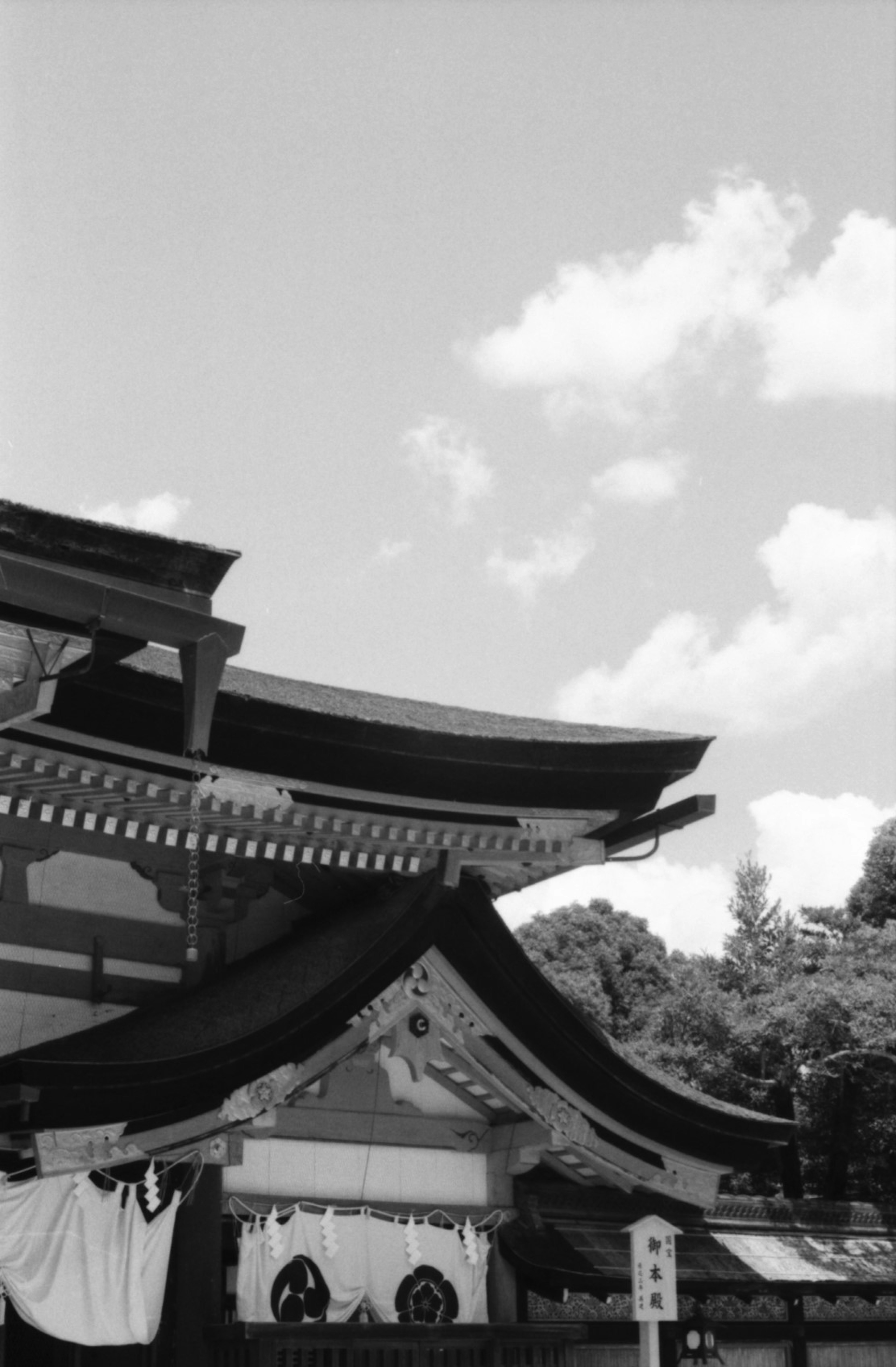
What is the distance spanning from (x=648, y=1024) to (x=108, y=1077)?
2338cm

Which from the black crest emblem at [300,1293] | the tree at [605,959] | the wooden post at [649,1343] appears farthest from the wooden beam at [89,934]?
the tree at [605,959]

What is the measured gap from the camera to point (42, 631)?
6.37 meters

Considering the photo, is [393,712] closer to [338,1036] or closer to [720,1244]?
[338,1036]

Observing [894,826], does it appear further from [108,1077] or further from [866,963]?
[108,1077]

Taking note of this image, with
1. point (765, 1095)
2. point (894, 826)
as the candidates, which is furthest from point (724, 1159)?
point (894, 826)

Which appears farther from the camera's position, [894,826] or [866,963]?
[894,826]

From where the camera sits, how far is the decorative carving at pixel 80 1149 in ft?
27.5

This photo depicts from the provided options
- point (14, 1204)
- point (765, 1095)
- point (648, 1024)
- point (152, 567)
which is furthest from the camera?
point (648, 1024)

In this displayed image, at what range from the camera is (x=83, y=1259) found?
9172mm

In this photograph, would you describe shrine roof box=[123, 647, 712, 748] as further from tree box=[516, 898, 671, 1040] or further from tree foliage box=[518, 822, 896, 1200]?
tree box=[516, 898, 671, 1040]

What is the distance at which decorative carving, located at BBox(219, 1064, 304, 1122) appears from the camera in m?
9.16

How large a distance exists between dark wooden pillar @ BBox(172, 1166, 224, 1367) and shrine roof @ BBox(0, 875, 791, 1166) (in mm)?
1214

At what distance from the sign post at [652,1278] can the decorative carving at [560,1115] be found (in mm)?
726

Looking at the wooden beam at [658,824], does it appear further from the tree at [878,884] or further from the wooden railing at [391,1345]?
the tree at [878,884]
